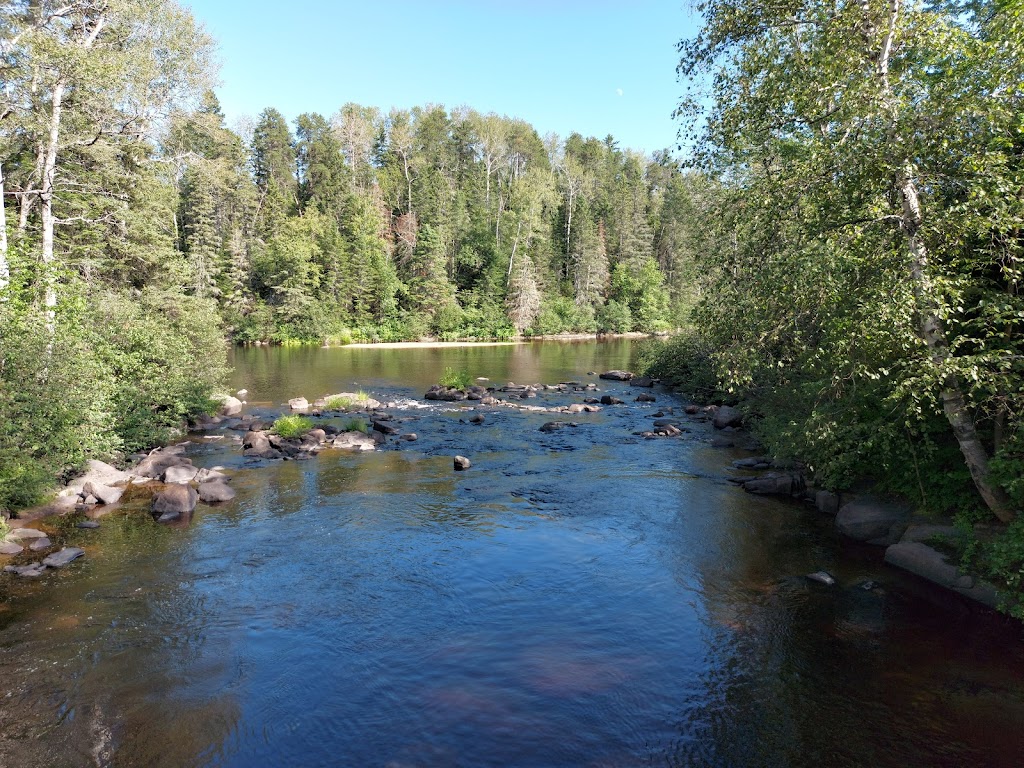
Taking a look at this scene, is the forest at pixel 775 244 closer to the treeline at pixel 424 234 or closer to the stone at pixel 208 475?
the stone at pixel 208 475

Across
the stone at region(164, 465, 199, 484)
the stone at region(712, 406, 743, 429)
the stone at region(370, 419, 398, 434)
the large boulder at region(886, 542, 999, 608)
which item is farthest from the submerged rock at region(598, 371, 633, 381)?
the large boulder at region(886, 542, 999, 608)

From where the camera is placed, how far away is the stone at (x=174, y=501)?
13508mm

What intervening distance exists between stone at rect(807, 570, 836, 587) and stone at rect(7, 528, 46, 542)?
552 inches

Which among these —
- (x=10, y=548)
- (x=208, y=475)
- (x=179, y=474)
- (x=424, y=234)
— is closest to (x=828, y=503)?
(x=208, y=475)

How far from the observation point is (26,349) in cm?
1291

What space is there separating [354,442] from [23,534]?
9.48 metres

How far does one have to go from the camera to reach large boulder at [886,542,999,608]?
374 inches

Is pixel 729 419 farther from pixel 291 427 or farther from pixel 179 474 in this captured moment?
pixel 179 474

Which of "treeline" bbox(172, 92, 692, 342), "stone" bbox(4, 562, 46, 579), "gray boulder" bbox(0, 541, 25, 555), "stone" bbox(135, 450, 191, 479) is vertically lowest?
"stone" bbox(4, 562, 46, 579)

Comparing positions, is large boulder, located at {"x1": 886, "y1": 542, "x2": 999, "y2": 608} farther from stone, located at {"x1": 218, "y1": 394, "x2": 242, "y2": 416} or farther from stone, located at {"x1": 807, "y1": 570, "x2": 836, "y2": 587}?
stone, located at {"x1": 218, "y1": 394, "x2": 242, "y2": 416}

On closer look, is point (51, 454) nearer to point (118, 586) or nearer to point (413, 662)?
point (118, 586)

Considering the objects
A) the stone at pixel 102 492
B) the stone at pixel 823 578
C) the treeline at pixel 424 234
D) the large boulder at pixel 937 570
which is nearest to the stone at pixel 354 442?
the stone at pixel 102 492

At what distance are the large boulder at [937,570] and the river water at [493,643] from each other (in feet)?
1.03

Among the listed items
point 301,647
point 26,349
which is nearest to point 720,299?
point 301,647
